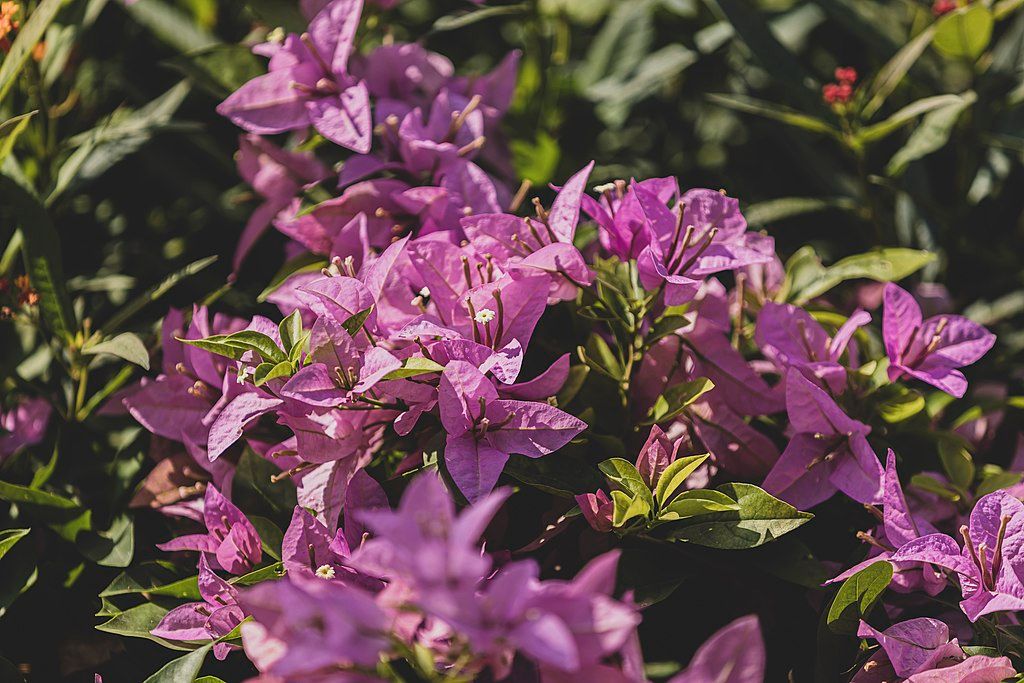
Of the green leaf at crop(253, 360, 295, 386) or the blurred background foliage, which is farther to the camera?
the blurred background foliage

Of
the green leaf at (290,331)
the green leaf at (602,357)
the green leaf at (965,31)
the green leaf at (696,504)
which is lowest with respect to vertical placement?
the green leaf at (696,504)

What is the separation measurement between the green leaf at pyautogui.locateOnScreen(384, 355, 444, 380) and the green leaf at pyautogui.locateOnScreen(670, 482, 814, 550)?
26 cm

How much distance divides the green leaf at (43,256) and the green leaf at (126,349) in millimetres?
65

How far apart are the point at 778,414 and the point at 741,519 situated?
0.23 metres

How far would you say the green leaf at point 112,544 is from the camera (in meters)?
0.88

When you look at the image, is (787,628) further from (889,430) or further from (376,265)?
(376,265)

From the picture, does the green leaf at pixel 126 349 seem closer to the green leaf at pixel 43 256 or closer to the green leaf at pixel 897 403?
the green leaf at pixel 43 256

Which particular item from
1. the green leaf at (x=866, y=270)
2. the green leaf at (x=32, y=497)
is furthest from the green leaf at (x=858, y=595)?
the green leaf at (x=32, y=497)

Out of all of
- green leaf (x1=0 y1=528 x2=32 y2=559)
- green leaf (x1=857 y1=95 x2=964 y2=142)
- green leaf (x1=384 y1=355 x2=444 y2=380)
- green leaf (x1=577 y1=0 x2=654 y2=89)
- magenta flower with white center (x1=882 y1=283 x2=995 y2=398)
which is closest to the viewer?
green leaf (x1=384 y1=355 x2=444 y2=380)

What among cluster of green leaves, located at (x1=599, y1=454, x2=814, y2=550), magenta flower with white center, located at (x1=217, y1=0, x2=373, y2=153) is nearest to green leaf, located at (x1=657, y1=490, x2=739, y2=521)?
cluster of green leaves, located at (x1=599, y1=454, x2=814, y2=550)

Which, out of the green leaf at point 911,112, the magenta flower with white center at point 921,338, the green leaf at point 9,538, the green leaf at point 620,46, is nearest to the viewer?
the green leaf at point 9,538

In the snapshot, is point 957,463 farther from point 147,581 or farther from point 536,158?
point 147,581

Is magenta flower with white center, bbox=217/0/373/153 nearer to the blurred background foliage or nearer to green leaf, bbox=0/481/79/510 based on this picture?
A: the blurred background foliage

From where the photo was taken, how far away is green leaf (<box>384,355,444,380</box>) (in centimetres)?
69
